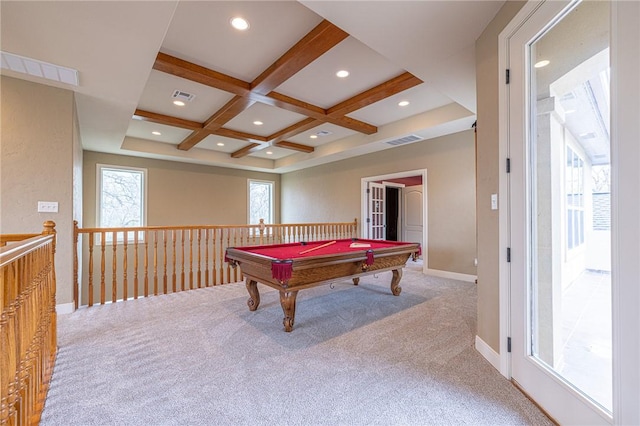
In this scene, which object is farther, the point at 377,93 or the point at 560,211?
the point at 377,93

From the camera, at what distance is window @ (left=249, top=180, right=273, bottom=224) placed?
8.34 m

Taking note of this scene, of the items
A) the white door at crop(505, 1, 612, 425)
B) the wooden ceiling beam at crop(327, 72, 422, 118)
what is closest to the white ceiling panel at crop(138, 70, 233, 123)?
the wooden ceiling beam at crop(327, 72, 422, 118)

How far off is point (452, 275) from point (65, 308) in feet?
18.1

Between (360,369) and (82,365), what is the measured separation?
200 cm

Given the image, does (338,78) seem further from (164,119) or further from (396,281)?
(164,119)

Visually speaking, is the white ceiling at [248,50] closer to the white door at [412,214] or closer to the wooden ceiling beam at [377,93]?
the wooden ceiling beam at [377,93]

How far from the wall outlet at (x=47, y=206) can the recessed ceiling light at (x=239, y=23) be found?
277cm

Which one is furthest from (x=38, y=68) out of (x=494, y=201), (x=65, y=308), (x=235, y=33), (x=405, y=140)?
(x=405, y=140)

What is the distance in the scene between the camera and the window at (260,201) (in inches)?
328

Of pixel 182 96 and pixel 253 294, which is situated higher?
pixel 182 96

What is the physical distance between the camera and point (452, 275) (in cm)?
477

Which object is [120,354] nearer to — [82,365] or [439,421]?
[82,365]

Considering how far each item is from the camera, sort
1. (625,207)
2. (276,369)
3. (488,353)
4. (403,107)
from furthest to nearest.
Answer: (403,107)
(488,353)
(276,369)
(625,207)

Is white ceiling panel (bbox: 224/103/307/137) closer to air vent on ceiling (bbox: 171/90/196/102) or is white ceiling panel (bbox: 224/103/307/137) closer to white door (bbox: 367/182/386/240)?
air vent on ceiling (bbox: 171/90/196/102)
